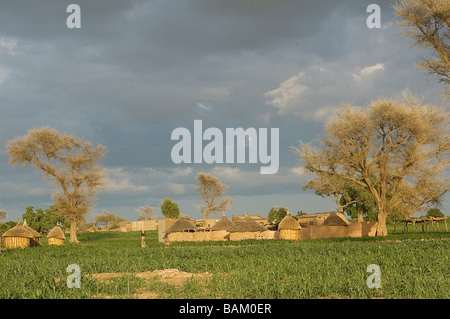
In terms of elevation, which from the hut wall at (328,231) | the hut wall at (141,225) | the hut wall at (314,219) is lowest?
the hut wall at (141,225)

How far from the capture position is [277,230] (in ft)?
146

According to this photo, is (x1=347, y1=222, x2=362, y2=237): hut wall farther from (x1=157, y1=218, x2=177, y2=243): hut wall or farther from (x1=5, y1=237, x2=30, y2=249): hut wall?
(x1=5, y1=237, x2=30, y2=249): hut wall

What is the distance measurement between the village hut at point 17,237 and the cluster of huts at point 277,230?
14.4 meters

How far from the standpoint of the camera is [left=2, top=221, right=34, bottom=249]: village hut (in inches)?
1396

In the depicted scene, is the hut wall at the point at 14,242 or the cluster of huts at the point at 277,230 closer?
the hut wall at the point at 14,242

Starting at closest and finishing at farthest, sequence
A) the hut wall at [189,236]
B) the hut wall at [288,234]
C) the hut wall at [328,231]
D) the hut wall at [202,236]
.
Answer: the hut wall at [288,234] → the hut wall at [328,231] → the hut wall at [189,236] → the hut wall at [202,236]

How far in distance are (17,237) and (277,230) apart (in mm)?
24340

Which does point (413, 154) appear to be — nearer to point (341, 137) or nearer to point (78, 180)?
point (341, 137)

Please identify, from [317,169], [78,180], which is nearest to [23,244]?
[78,180]

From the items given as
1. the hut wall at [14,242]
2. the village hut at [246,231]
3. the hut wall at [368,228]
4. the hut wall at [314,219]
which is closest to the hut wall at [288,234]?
the village hut at [246,231]

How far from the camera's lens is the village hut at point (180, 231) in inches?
1779

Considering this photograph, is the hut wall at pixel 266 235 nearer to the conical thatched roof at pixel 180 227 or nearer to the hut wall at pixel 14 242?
the conical thatched roof at pixel 180 227

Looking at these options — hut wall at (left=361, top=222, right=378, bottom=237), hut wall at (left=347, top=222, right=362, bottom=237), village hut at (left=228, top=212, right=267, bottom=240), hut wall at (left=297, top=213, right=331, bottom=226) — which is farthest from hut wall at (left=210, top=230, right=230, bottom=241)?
hut wall at (left=297, top=213, right=331, bottom=226)
